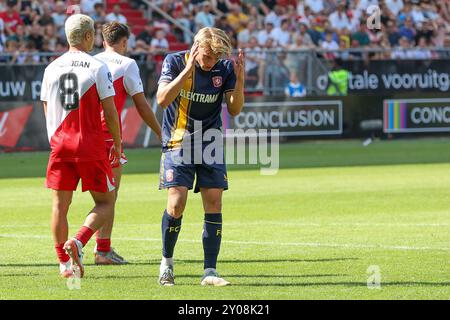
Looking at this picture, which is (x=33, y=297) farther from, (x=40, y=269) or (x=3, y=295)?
(x=40, y=269)

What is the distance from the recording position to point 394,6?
113 feet

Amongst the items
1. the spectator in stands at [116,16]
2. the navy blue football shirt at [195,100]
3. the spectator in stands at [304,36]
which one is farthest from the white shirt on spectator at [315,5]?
the navy blue football shirt at [195,100]

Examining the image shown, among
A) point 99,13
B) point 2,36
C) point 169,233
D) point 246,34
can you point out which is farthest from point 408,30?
point 169,233

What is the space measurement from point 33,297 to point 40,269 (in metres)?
1.75

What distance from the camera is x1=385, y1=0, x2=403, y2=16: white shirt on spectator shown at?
34156 millimetres

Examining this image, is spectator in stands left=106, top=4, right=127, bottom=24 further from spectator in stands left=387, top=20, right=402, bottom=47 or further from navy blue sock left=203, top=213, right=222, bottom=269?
navy blue sock left=203, top=213, right=222, bottom=269

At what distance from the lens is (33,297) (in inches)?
336

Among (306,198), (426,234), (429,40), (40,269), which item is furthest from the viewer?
(429,40)

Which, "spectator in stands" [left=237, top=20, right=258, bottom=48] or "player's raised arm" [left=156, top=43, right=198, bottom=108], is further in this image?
"spectator in stands" [left=237, top=20, right=258, bottom=48]

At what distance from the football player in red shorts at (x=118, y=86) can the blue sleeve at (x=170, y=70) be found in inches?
54.2

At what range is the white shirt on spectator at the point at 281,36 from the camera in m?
31.9

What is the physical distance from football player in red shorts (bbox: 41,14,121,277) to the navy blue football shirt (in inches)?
20.7

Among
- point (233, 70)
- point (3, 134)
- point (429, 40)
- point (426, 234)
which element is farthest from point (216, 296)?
point (429, 40)

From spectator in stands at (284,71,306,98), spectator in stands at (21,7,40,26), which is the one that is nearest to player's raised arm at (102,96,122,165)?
spectator in stands at (284,71,306,98)
